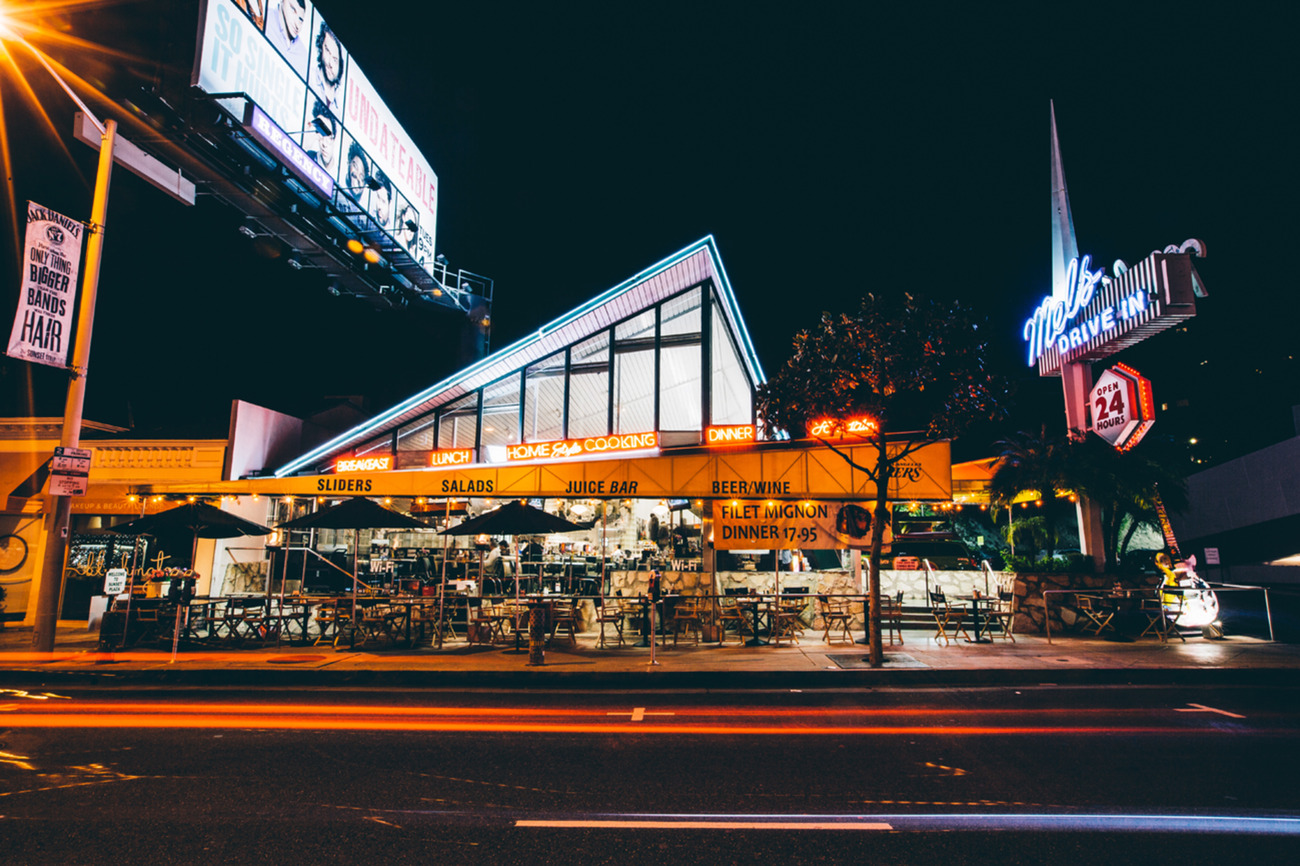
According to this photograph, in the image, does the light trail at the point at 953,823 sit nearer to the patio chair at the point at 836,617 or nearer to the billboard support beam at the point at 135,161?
the patio chair at the point at 836,617

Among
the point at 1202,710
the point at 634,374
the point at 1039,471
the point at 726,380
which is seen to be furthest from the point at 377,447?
the point at 1202,710

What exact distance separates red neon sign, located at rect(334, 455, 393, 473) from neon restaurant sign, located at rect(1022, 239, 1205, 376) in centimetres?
1923

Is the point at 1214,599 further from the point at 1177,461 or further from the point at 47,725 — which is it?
the point at 47,725

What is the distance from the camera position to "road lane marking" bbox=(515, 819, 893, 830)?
4.56m

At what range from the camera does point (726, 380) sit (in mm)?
19281

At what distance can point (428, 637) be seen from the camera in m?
15.4

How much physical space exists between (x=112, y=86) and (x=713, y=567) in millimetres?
25458

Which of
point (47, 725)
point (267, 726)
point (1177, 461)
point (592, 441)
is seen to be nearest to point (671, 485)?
point (592, 441)

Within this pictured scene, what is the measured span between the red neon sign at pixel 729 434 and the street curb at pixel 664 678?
5414 millimetres

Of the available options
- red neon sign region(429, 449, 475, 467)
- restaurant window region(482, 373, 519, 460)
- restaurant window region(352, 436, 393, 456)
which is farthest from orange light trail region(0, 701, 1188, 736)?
restaurant window region(482, 373, 519, 460)

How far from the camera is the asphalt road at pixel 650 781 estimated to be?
14.0 feet

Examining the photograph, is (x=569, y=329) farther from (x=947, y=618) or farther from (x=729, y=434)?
(x=947, y=618)

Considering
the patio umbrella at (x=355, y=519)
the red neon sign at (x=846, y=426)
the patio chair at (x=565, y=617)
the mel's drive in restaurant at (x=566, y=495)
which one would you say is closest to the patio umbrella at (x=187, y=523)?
the mel's drive in restaurant at (x=566, y=495)

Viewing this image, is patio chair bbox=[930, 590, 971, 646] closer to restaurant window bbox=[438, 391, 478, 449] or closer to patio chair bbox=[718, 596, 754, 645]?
patio chair bbox=[718, 596, 754, 645]
